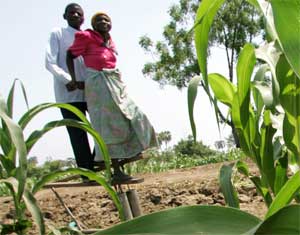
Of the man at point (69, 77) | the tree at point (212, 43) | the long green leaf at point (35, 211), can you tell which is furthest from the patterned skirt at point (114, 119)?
the tree at point (212, 43)

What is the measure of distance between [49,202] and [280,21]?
355 centimetres

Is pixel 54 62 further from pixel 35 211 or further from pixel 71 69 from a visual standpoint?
pixel 35 211

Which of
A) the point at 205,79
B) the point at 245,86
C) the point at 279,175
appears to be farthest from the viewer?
the point at 279,175

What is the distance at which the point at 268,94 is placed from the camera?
78cm

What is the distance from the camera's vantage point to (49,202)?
12.3ft

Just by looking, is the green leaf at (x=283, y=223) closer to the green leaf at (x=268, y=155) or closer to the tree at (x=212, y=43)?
the green leaf at (x=268, y=155)

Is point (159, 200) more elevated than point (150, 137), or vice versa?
point (150, 137)

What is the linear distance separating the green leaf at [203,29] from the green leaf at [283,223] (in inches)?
11.5

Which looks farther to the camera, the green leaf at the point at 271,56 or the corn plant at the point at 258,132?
the green leaf at the point at 271,56

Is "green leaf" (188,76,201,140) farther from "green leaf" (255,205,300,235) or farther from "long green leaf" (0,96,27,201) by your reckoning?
"green leaf" (255,205,300,235)

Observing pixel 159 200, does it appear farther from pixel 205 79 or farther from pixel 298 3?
pixel 298 3

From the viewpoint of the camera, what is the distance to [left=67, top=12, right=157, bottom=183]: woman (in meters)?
2.62

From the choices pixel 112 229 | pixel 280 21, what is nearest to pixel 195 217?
pixel 112 229

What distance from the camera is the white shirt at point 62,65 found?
281cm
